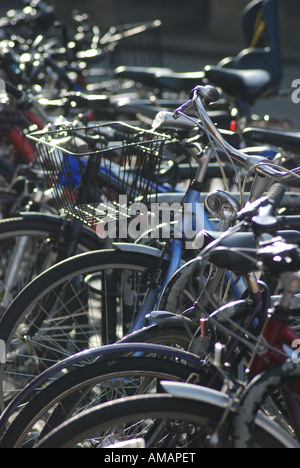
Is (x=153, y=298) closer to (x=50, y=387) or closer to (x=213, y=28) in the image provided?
(x=50, y=387)

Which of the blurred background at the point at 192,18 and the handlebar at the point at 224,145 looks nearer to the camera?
the handlebar at the point at 224,145

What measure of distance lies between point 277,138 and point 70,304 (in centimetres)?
124

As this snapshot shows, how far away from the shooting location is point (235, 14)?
15094 millimetres

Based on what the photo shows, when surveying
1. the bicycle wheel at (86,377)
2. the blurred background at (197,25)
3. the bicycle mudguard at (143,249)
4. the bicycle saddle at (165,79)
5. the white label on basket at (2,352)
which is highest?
the blurred background at (197,25)

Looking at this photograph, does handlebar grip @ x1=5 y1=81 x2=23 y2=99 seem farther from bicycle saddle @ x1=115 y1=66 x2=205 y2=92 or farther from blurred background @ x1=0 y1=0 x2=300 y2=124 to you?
blurred background @ x1=0 y1=0 x2=300 y2=124

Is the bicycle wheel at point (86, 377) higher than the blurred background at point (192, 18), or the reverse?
the blurred background at point (192, 18)

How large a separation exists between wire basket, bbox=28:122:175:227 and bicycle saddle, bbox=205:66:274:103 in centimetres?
161

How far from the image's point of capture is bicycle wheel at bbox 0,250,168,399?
8.51 feet

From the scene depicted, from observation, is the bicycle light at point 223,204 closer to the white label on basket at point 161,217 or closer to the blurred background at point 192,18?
the white label on basket at point 161,217

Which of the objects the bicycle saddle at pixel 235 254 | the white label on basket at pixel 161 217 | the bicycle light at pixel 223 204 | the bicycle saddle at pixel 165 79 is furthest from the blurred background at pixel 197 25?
the bicycle saddle at pixel 235 254

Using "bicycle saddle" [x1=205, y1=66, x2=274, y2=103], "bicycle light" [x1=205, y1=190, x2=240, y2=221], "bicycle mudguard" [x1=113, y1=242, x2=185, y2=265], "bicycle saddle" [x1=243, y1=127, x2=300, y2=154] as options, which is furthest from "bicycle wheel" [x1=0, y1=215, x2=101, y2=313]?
"bicycle saddle" [x1=205, y1=66, x2=274, y2=103]

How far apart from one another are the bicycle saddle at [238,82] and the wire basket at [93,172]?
1.61 m

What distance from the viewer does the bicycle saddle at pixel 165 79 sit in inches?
203
